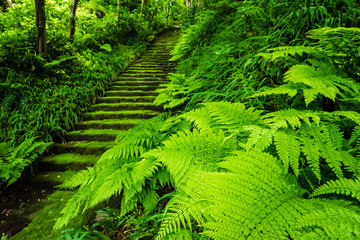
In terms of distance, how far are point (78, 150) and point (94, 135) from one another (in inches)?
15.7

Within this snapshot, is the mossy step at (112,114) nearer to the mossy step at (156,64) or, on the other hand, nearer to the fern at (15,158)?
the fern at (15,158)

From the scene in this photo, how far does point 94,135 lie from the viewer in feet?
11.0

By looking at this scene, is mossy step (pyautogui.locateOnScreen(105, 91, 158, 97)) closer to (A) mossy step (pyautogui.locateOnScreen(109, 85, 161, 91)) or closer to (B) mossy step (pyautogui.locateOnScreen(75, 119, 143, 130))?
(A) mossy step (pyautogui.locateOnScreen(109, 85, 161, 91))

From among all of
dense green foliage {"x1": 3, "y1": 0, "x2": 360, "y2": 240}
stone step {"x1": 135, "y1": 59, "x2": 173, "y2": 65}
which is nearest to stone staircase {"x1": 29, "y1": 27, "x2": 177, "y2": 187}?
stone step {"x1": 135, "y1": 59, "x2": 173, "y2": 65}

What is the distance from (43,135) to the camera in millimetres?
3115

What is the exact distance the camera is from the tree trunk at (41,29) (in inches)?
147

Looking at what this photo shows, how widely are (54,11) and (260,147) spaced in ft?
25.0

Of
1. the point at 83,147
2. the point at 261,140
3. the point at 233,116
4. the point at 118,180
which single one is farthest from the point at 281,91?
the point at 83,147

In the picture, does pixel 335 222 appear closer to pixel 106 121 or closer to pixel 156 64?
pixel 106 121

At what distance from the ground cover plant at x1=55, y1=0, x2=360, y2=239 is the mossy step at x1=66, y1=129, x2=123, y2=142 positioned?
5.01 feet

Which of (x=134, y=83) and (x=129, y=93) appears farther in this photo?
(x=134, y=83)

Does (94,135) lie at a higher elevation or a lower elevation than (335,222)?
lower

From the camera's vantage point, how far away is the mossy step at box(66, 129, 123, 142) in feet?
10.9

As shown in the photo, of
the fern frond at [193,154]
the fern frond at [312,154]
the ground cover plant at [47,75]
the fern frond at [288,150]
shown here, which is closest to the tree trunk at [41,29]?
the ground cover plant at [47,75]
